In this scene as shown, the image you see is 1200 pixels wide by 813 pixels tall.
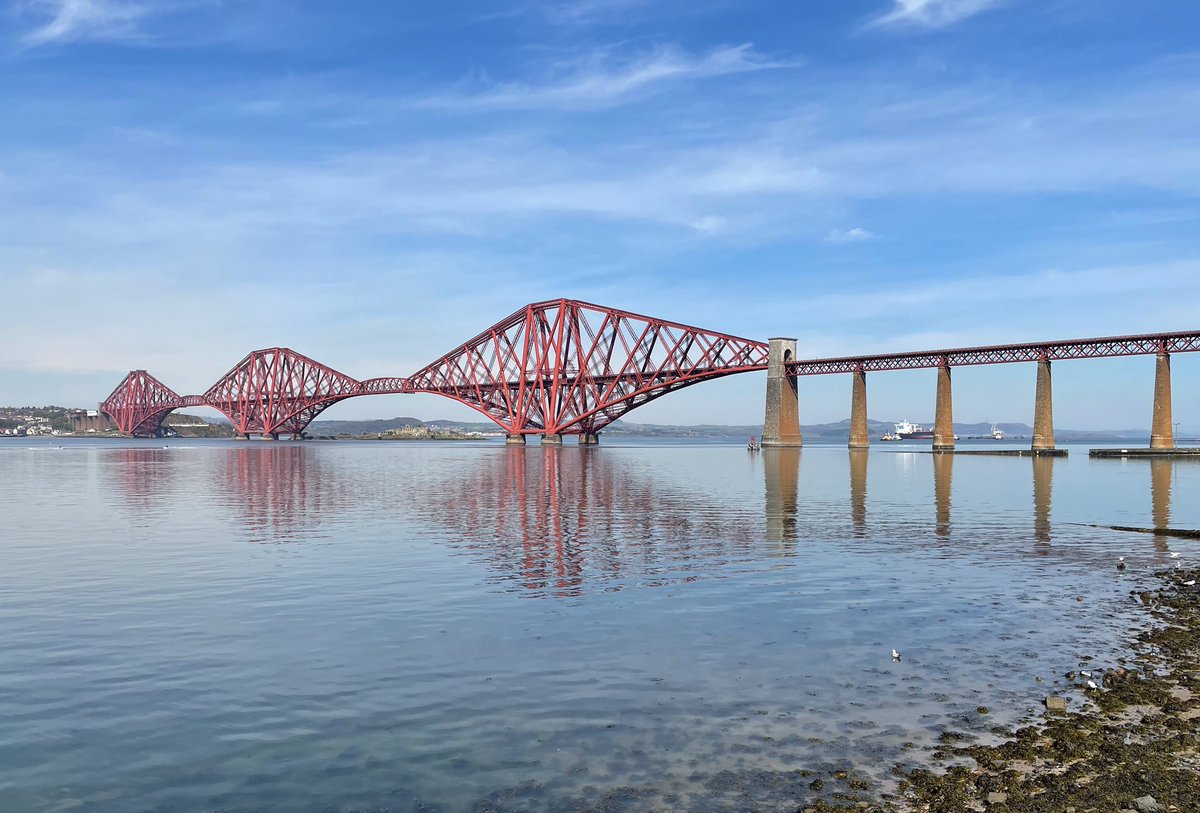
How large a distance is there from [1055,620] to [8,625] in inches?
750

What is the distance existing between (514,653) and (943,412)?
11414 cm

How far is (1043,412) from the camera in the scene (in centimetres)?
10562

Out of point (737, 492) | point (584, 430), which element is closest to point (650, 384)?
point (584, 430)

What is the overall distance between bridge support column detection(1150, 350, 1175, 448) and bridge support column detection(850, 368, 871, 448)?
37542 mm

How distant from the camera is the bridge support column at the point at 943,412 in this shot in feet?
385

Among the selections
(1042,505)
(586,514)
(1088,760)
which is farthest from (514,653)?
(1042,505)

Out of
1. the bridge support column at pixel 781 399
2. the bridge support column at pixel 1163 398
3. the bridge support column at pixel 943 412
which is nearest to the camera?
the bridge support column at pixel 1163 398

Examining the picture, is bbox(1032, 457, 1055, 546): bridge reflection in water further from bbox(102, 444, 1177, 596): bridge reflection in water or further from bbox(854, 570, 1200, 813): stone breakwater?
bbox(854, 570, 1200, 813): stone breakwater

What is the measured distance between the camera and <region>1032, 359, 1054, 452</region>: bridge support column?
10575 centimetres

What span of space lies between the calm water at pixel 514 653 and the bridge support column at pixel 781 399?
4015 inches

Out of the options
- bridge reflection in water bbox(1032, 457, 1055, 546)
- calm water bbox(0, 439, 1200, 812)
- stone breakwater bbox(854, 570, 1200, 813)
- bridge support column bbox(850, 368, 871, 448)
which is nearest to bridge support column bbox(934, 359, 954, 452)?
bridge support column bbox(850, 368, 871, 448)

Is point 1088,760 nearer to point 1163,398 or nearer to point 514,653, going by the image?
point 514,653

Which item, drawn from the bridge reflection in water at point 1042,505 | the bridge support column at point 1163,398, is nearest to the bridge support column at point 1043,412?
the bridge support column at point 1163,398

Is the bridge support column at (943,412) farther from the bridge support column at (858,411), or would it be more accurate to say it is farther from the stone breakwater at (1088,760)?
the stone breakwater at (1088,760)
